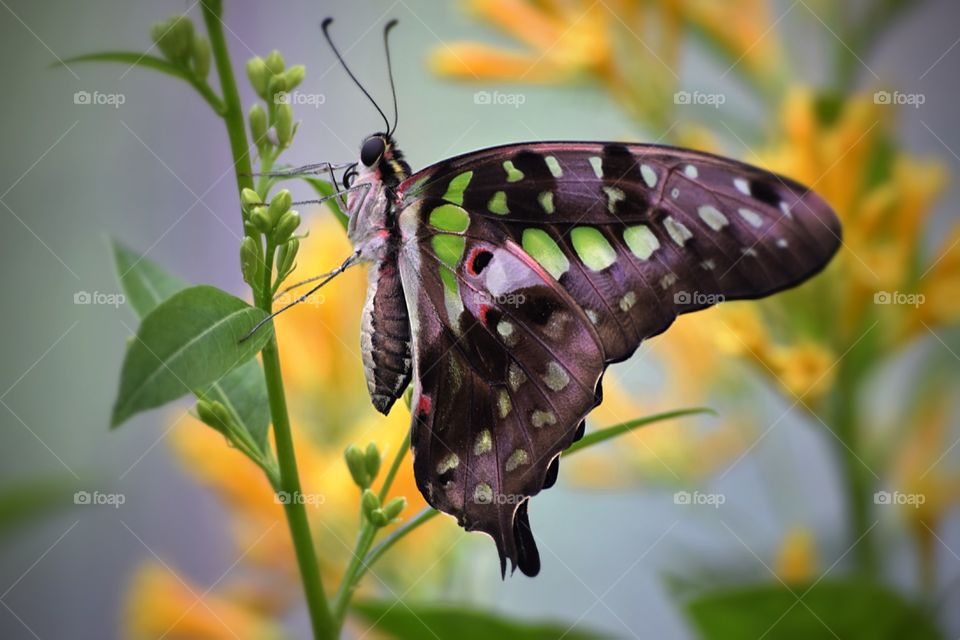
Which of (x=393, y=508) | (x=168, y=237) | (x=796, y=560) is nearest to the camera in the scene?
(x=393, y=508)

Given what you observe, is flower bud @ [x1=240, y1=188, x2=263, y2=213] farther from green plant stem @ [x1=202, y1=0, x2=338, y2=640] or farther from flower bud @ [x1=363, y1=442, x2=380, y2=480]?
flower bud @ [x1=363, y1=442, x2=380, y2=480]

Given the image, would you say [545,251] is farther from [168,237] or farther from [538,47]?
[168,237]

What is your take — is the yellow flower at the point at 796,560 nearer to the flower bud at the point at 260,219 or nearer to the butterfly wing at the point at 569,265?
the butterfly wing at the point at 569,265

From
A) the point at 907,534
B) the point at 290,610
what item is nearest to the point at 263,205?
the point at 290,610

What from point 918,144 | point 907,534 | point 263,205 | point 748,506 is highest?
point 918,144

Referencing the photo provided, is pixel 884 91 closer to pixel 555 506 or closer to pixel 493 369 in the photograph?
pixel 493 369

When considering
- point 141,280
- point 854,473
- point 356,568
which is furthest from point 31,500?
point 854,473

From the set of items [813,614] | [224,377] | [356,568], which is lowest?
[813,614]

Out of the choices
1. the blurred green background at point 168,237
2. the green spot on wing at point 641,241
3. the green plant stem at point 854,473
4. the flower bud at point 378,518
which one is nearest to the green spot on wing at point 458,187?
the green spot on wing at point 641,241
